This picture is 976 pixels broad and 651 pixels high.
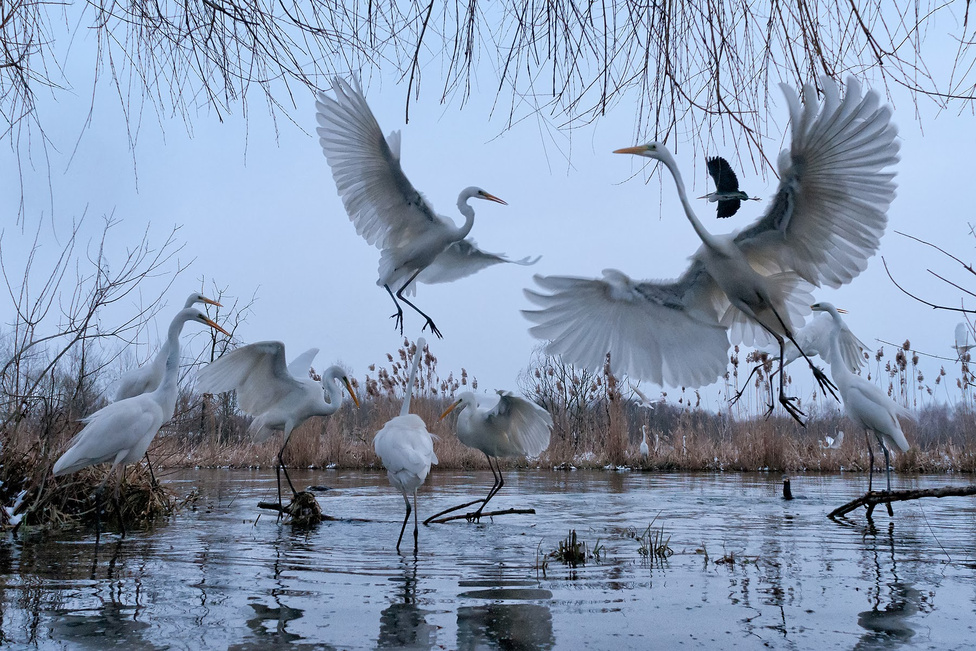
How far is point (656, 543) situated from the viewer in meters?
4.36

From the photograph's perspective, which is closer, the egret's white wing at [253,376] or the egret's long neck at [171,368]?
the egret's long neck at [171,368]

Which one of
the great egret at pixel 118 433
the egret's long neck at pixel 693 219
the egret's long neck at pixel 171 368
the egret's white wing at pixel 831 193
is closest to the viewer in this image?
the egret's white wing at pixel 831 193

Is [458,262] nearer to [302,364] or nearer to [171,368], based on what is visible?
[302,364]

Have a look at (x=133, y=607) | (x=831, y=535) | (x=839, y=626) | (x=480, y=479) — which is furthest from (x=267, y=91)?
(x=480, y=479)

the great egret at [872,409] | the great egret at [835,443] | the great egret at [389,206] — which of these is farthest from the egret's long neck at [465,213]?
the great egret at [835,443]

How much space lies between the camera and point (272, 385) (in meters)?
7.47

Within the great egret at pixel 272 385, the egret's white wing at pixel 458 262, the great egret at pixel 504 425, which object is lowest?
the great egret at pixel 504 425

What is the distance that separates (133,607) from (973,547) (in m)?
4.28

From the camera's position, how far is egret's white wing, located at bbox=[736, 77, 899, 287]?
332 centimetres

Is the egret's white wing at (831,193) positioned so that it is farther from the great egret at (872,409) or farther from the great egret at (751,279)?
the great egret at (872,409)

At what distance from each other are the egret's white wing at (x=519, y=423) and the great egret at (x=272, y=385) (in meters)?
1.39

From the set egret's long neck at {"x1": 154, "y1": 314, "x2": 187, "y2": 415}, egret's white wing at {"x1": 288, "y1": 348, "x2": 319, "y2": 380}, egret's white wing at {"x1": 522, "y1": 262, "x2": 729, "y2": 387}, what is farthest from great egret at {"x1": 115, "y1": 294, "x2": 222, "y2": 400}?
egret's white wing at {"x1": 522, "y1": 262, "x2": 729, "y2": 387}

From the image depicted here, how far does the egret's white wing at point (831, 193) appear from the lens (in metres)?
3.32

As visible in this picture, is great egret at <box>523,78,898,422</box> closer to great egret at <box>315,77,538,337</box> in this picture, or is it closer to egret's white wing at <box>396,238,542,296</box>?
great egret at <box>315,77,538,337</box>
